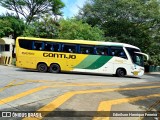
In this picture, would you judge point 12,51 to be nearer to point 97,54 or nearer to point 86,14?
point 86,14

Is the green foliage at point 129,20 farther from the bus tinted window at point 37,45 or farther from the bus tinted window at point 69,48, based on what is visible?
the bus tinted window at point 37,45

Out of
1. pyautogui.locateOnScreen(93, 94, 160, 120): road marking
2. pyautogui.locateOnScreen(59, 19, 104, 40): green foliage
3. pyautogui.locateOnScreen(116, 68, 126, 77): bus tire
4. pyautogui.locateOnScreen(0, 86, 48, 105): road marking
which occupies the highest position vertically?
pyautogui.locateOnScreen(59, 19, 104, 40): green foliage

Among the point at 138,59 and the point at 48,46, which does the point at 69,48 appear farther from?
the point at 138,59

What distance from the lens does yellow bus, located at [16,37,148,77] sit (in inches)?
783

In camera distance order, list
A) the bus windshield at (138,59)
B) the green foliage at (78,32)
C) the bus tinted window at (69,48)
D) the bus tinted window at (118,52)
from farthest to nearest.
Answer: the green foliage at (78,32), the bus windshield at (138,59), the bus tinted window at (118,52), the bus tinted window at (69,48)

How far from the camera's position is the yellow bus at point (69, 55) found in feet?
65.3

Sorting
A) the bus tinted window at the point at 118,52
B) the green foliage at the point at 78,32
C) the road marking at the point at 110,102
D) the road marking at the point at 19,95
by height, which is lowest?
the road marking at the point at 110,102

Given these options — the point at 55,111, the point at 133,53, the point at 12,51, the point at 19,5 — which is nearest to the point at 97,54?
the point at 133,53

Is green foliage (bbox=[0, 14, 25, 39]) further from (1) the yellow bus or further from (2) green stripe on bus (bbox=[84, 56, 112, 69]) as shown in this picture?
(2) green stripe on bus (bbox=[84, 56, 112, 69])

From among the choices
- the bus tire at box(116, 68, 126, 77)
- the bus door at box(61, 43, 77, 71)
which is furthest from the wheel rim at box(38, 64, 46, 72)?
the bus tire at box(116, 68, 126, 77)

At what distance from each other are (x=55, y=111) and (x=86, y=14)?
27488mm

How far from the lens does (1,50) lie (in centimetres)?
3022

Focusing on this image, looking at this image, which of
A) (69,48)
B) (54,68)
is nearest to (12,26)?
(54,68)

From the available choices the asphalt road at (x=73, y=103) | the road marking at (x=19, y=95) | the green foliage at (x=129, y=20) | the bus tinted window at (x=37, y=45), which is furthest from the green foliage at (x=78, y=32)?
the road marking at (x=19, y=95)
